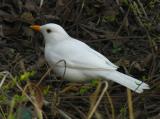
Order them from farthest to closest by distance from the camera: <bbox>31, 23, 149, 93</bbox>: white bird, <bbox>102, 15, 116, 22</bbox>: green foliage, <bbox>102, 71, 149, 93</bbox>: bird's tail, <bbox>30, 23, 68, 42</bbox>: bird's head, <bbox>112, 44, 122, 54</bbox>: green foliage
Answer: <bbox>102, 15, 116, 22</bbox>: green foliage < <bbox>112, 44, 122, 54</bbox>: green foliage < <bbox>30, 23, 68, 42</bbox>: bird's head < <bbox>31, 23, 149, 93</bbox>: white bird < <bbox>102, 71, 149, 93</bbox>: bird's tail

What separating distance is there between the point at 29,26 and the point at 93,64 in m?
1.50

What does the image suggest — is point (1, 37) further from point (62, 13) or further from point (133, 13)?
point (133, 13)

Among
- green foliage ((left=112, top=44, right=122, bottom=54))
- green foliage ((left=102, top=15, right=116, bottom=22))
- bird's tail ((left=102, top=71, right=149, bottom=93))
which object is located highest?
bird's tail ((left=102, top=71, right=149, bottom=93))

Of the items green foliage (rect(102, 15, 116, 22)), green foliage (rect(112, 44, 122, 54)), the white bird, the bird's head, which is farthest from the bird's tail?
green foliage (rect(102, 15, 116, 22))

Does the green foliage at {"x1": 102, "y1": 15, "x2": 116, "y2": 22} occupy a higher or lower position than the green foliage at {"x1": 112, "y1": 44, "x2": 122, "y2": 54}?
higher

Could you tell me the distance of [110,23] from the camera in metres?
7.82

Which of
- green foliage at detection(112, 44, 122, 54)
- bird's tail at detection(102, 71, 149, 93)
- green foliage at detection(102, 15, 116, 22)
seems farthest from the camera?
green foliage at detection(102, 15, 116, 22)

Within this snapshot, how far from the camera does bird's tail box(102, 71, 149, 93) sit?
5516mm

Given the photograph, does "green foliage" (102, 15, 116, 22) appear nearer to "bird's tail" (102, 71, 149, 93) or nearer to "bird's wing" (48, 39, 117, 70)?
"bird's wing" (48, 39, 117, 70)

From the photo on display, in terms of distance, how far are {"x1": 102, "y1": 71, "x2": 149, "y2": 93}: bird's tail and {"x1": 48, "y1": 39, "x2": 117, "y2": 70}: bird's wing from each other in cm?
7

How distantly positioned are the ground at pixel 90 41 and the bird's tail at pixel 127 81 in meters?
0.06

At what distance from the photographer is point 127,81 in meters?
5.78

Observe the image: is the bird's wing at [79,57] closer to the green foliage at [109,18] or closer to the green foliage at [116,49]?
the green foliage at [116,49]

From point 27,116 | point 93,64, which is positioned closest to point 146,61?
point 93,64
